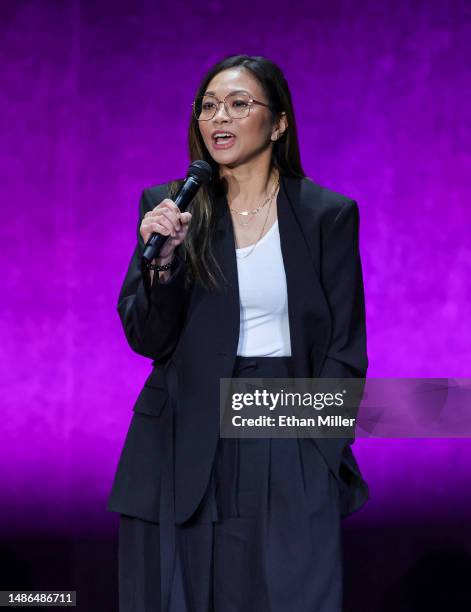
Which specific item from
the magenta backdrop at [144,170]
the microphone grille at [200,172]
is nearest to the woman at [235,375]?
the microphone grille at [200,172]

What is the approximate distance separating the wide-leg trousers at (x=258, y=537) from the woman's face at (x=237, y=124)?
0.40m

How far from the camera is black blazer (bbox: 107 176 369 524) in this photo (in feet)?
6.98

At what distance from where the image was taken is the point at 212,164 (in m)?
2.31

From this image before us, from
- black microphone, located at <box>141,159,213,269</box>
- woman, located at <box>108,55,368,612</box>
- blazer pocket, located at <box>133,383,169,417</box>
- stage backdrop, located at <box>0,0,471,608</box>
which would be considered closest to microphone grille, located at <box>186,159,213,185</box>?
black microphone, located at <box>141,159,213,269</box>

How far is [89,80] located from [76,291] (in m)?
0.63

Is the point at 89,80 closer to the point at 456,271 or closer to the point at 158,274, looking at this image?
the point at 456,271

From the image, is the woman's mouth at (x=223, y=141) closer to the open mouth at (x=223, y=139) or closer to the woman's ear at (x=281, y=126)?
the open mouth at (x=223, y=139)

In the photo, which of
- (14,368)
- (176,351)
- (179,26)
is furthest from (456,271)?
(176,351)

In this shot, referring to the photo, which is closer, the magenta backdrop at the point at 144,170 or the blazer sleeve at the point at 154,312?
the blazer sleeve at the point at 154,312

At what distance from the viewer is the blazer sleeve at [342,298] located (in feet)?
7.29

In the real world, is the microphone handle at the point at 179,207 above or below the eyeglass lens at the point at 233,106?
below

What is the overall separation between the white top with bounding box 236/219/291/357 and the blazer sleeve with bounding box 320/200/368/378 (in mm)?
97

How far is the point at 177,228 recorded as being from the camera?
1961 mm

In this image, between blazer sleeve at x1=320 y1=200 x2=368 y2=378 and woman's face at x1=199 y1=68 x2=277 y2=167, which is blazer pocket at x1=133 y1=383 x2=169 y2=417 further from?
woman's face at x1=199 y1=68 x2=277 y2=167
